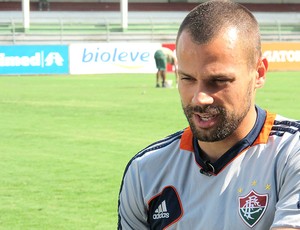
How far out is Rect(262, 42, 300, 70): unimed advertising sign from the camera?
47.3 m

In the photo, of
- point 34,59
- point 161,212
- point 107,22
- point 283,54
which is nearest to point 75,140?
point 161,212

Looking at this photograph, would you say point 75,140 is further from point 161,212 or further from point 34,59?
point 34,59

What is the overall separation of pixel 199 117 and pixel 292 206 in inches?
17.2

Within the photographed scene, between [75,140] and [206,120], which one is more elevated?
[206,120]

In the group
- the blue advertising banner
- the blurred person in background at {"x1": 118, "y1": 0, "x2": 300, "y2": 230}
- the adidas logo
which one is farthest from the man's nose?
the blue advertising banner

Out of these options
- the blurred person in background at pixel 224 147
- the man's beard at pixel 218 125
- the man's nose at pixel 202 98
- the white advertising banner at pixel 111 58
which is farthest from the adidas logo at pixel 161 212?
the white advertising banner at pixel 111 58

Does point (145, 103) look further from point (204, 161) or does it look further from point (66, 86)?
point (204, 161)

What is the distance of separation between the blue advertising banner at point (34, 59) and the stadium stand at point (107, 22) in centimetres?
534

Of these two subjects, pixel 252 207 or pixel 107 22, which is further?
pixel 107 22

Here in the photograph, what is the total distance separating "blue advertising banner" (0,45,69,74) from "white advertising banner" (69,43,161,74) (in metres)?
0.51

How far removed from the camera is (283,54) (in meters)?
47.6

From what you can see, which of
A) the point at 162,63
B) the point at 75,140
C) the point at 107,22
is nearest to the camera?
the point at 75,140

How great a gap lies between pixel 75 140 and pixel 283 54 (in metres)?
32.4

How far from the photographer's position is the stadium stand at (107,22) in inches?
1964
